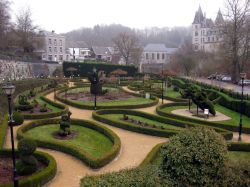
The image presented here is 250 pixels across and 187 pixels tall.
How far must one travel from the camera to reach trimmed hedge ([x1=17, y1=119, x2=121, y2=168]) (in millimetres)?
13907

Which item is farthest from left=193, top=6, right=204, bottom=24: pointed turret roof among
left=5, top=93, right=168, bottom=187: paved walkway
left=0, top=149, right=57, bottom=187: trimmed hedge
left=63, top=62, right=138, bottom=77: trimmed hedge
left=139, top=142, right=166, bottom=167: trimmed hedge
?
left=0, top=149, right=57, bottom=187: trimmed hedge

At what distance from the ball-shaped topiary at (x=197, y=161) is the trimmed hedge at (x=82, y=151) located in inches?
230

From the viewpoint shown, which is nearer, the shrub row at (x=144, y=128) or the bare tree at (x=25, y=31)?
the shrub row at (x=144, y=128)

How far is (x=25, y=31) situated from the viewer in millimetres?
60469

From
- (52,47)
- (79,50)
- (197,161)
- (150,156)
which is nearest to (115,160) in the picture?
(150,156)

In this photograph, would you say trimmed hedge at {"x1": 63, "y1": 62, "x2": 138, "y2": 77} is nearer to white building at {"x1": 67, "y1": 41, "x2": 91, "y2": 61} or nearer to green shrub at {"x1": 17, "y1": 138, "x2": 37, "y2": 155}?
white building at {"x1": 67, "y1": 41, "x2": 91, "y2": 61}

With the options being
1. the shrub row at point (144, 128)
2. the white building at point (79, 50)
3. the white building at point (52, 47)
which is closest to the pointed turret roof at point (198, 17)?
the white building at point (79, 50)

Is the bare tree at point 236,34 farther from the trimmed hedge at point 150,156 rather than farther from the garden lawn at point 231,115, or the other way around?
the trimmed hedge at point 150,156

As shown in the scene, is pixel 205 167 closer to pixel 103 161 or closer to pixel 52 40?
pixel 103 161

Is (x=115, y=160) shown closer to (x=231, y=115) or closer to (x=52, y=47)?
(x=231, y=115)

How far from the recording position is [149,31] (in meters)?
159

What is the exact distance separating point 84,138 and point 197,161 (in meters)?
11.3

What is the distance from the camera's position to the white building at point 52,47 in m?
73.8

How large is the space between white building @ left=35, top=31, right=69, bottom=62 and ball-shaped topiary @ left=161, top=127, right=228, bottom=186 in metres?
68.5
